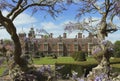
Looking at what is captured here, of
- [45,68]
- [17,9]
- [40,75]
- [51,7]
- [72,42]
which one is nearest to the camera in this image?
[45,68]

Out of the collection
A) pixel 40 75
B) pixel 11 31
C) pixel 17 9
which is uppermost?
pixel 17 9

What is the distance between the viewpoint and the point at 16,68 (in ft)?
19.5

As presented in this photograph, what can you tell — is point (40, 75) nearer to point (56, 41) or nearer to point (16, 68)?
point (16, 68)

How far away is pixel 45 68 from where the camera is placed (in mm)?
4648

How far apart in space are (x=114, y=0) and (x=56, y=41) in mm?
74349

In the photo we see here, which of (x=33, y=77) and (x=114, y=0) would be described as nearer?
(x=33, y=77)

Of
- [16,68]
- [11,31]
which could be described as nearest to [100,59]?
[11,31]

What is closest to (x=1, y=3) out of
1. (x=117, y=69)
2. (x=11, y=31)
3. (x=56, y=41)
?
(x=11, y=31)

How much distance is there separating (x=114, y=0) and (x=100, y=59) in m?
3.31

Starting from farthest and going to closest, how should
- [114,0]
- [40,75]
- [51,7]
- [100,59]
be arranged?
[114,0] → [100,59] → [51,7] → [40,75]

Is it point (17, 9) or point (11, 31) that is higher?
point (17, 9)

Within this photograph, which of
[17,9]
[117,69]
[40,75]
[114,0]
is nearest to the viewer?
[40,75]

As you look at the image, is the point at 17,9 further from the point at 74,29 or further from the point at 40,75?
the point at 74,29

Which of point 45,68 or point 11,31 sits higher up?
point 11,31
